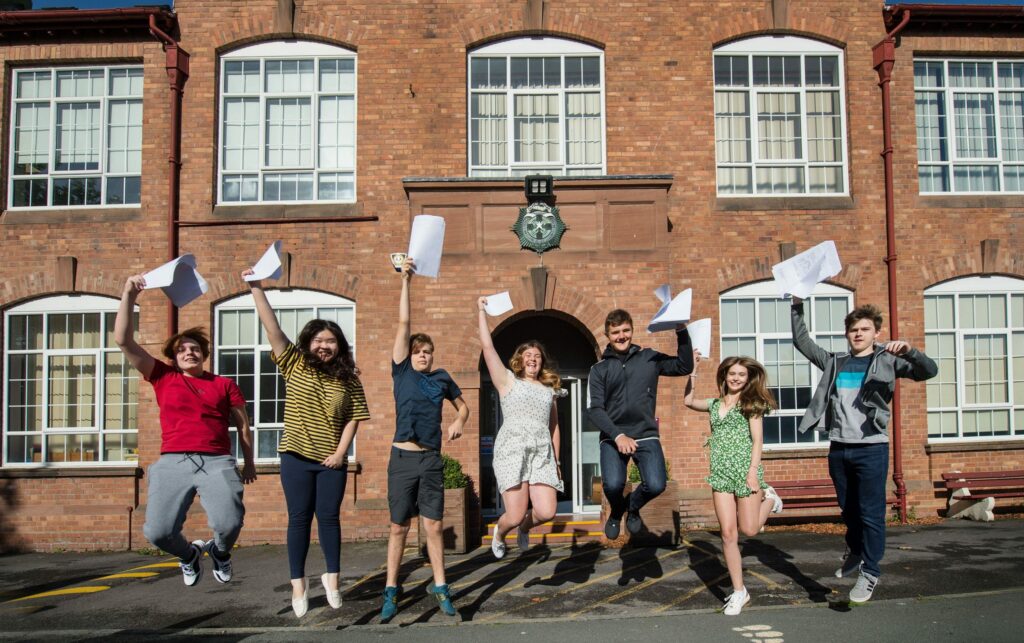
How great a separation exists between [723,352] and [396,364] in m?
6.56

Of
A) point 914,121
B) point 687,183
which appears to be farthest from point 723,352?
point 914,121

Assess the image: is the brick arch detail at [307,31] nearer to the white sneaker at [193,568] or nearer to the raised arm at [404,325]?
the raised arm at [404,325]

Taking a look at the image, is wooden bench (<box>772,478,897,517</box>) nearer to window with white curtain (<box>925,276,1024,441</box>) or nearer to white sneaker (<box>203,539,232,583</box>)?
window with white curtain (<box>925,276,1024,441</box>)

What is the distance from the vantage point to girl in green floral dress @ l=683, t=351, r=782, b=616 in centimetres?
649

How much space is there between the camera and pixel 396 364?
22.4ft

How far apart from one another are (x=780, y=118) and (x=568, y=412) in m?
5.32

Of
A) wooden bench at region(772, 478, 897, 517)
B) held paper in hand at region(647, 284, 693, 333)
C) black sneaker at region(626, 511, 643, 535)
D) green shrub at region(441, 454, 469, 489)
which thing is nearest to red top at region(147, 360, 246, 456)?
black sneaker at region(626, 511, 643, 535)

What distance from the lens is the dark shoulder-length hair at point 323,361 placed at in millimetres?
6480

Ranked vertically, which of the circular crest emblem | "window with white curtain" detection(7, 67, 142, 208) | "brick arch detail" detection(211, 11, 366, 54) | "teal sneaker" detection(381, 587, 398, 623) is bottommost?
"teal sneaker" detection(381, 587, 398, 623)

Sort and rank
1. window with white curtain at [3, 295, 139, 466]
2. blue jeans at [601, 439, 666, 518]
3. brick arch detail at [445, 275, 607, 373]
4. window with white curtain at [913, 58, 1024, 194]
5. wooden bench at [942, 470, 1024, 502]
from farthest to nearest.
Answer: window with white curtain at [913, 58, 1024, 194] → window with white curtain at [3, 295, 139, 466] → wooden bench at [942, 470, 1024, 502] → brick arch detail at [445, 275, 607, 373] → blue jeans at [601, 439, 666, 518]

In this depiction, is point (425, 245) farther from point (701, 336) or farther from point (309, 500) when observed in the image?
point (701, 336)

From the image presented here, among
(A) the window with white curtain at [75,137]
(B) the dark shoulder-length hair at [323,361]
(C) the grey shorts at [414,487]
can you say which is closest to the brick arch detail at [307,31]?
(A) the window with white curtain at [75,137]

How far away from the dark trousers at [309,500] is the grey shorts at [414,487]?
42 centimetres

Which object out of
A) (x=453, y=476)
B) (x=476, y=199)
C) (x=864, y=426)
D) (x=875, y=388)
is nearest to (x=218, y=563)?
(x=453, y=476)
